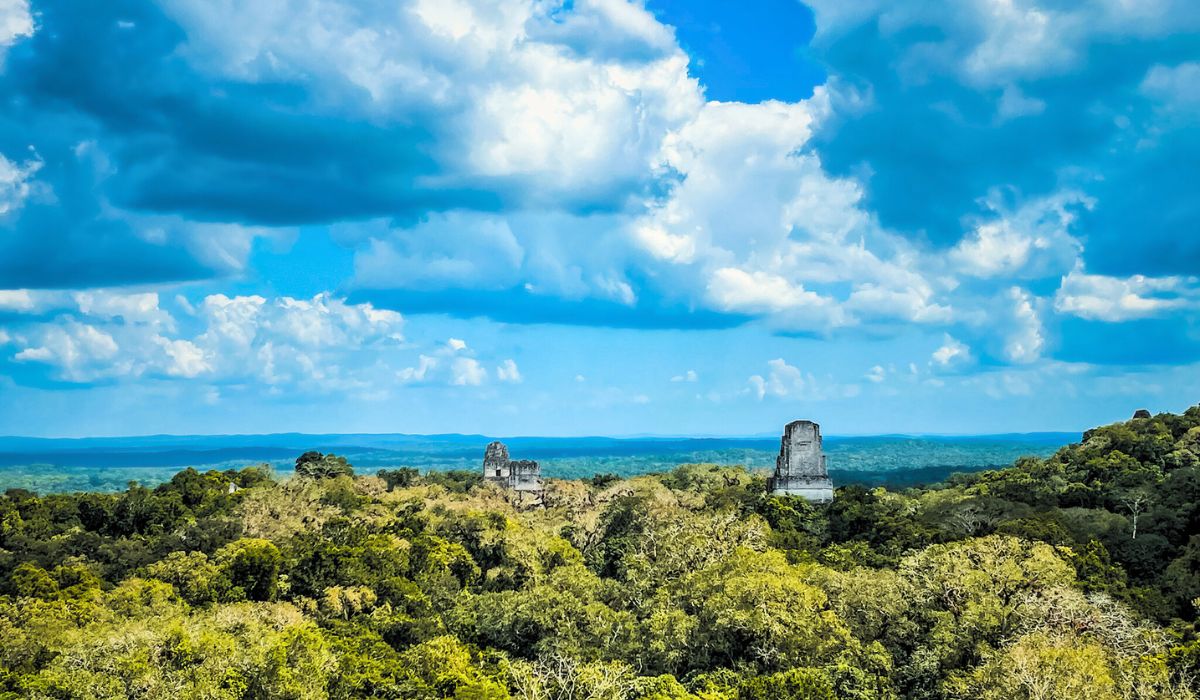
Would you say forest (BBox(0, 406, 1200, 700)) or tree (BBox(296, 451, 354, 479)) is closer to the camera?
forest (BBox(0, 406, 1200, 700))

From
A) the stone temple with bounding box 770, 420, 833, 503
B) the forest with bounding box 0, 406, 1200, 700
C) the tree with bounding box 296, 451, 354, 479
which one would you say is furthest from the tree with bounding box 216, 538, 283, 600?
the tree with bounding box 296, 451, 354, 479

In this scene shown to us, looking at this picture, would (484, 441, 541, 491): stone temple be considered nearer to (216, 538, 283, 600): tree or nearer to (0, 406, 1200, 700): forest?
(0, 406, 1200, 700): forest

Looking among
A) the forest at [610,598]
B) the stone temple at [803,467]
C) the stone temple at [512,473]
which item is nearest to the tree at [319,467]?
the stone temple at [512,473]

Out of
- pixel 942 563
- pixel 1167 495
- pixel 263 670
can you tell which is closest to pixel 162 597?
pixel 263 670

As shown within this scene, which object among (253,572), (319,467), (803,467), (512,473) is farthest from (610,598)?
(319,467)

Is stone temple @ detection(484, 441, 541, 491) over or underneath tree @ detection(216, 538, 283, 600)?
over

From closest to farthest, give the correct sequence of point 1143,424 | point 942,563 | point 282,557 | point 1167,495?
1. point 942,563
2. point 282,557
3. point 1167,495
4. point 1143,424

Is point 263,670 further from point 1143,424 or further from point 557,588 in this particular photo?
point 1143,424
